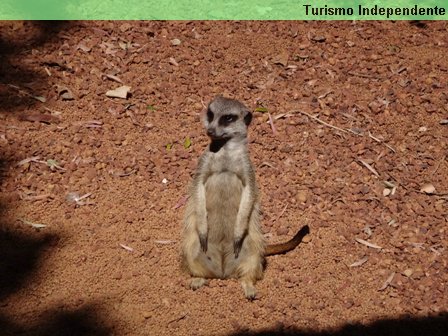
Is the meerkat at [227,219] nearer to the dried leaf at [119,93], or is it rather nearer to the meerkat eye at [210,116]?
the meerkat eye at [210,116]

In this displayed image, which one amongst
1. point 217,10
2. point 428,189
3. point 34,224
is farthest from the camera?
point 217,10

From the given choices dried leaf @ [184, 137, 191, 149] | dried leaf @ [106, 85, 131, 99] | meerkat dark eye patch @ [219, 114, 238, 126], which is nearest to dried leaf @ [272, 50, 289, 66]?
dried leaf @ [184, 137, 191, 149]

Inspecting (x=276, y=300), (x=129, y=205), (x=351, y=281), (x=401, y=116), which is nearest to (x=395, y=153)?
(x=401, y=116)

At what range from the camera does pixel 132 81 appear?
4.29 metres

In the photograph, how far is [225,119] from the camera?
3.12 metres

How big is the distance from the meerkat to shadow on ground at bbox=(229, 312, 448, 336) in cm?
29

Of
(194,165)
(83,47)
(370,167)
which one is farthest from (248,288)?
(83,47)

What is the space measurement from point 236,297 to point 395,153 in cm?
164

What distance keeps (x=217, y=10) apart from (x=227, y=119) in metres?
2.05

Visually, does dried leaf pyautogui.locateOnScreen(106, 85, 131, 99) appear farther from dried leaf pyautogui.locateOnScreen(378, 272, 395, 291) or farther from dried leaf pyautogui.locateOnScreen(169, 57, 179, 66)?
dried leaf pyautogui.locateOnScreen(378, 272, 395, 291)

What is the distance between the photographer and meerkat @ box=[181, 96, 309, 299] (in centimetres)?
324

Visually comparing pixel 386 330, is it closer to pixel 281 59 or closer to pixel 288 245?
pixel 288 245

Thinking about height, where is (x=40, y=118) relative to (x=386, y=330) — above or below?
above

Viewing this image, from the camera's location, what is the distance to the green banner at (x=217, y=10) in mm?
4703
